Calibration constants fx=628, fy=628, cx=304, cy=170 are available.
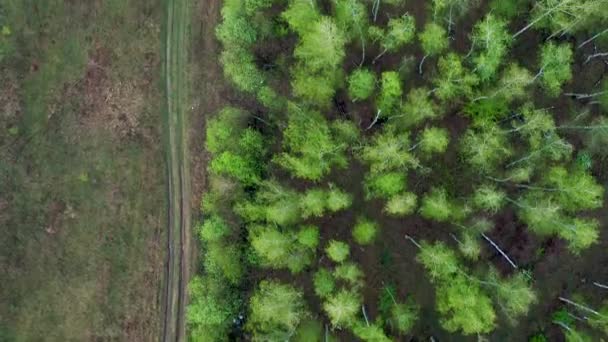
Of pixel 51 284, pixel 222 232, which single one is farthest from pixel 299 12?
pixel 51 284

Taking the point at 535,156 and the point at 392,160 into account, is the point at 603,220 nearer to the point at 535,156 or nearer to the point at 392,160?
the point at 535,156

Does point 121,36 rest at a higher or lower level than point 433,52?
higher

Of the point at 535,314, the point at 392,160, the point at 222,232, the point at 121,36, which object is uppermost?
the point at 121,36

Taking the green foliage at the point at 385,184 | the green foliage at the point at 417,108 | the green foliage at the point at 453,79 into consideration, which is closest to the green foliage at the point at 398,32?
the green foliage at the point at 453,79

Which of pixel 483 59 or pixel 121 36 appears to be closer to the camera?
pixel 483 59

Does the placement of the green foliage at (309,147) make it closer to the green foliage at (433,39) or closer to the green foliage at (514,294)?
the green foliage at (433,39)
